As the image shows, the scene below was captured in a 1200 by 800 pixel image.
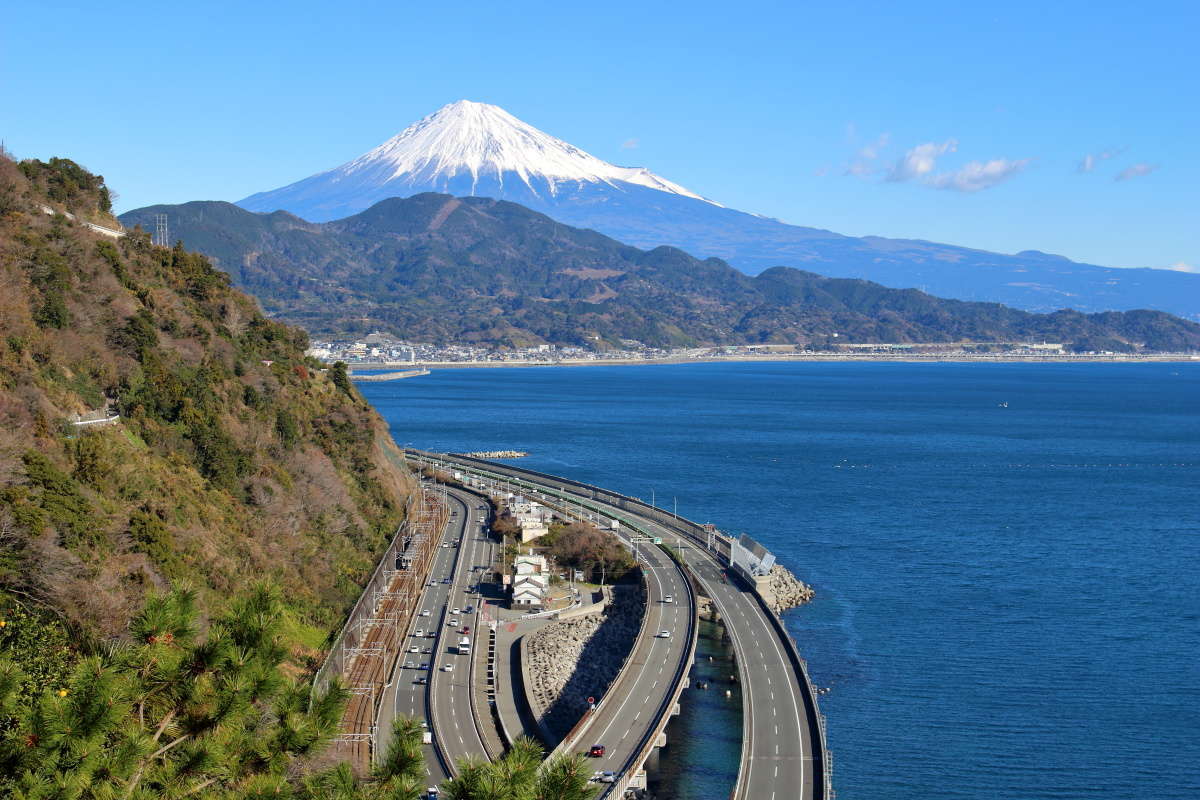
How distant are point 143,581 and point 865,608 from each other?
656 inches

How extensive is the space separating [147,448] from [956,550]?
22463 millimetres

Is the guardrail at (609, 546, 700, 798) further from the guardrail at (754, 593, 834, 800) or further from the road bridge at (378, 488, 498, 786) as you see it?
the road bridge at (378, 488, 498, 786)

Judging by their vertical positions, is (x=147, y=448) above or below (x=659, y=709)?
above

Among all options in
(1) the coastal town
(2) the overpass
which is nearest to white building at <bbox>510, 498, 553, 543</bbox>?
(2) the overpass

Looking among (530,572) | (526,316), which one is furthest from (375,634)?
(526,316)

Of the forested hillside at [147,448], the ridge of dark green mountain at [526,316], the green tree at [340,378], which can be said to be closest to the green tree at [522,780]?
the forested hillside at [147,448]

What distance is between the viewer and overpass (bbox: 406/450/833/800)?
1528 centimetres

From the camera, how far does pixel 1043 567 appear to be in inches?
1209

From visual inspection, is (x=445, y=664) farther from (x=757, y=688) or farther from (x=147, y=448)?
(x=147, y=448)

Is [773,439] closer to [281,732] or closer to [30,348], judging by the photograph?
[30,348]

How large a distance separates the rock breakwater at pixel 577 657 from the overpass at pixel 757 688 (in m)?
1.05

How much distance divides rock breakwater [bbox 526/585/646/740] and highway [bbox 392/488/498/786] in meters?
1.30

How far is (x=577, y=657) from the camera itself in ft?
72.3

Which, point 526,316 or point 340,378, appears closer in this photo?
point 340,378
